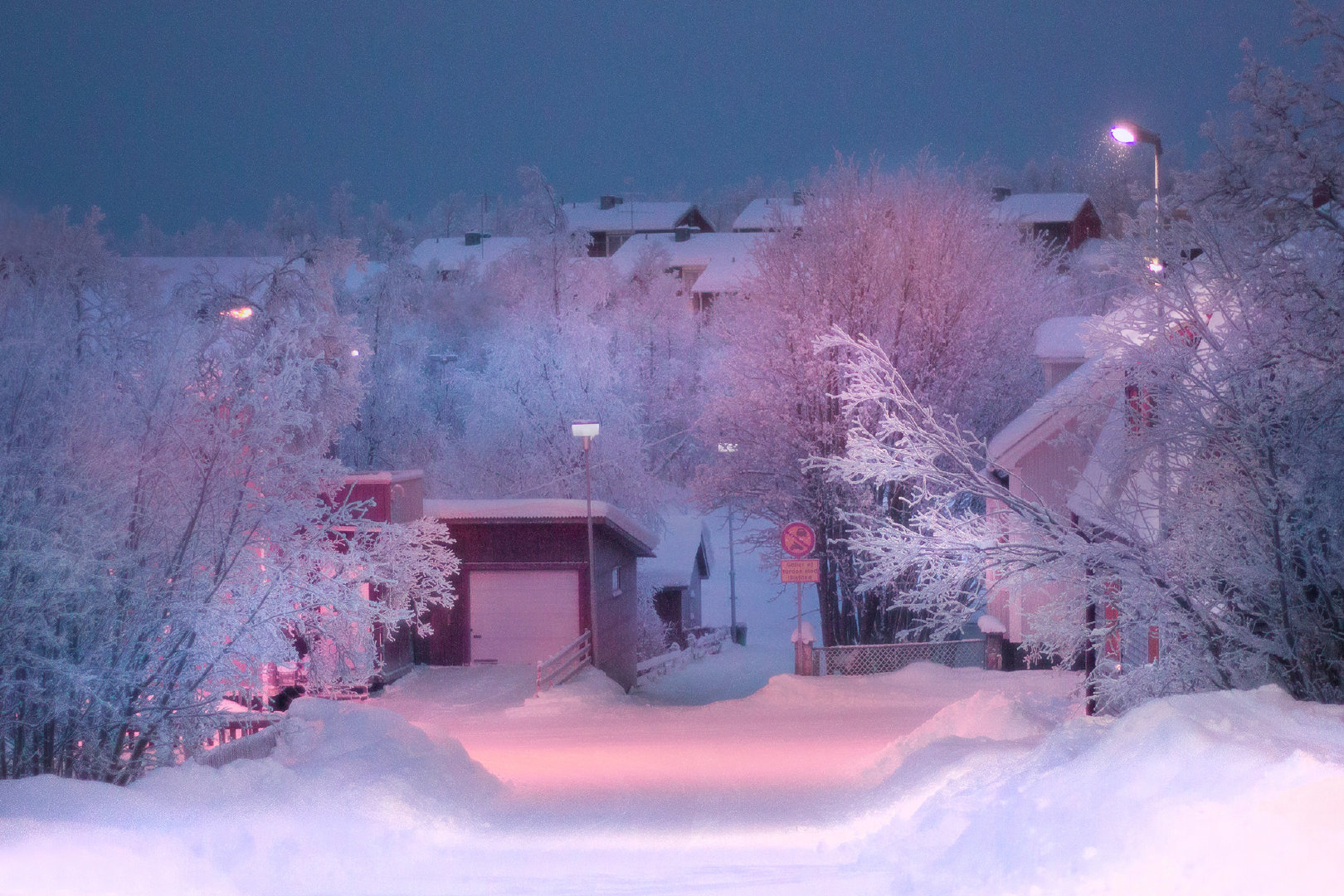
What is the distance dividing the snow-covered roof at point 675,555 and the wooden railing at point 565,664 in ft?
38.3

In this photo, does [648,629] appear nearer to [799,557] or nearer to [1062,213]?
[799,557]

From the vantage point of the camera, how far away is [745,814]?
10.3 m

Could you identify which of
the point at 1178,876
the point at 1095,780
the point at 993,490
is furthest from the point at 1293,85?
the point at 1178,876

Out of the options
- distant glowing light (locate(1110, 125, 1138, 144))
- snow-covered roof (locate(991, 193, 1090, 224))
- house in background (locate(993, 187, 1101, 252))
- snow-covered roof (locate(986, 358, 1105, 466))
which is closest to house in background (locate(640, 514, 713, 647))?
snow-covered roof (locate(986, 358, 1105, 466))

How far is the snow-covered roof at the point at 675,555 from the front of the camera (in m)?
37.9

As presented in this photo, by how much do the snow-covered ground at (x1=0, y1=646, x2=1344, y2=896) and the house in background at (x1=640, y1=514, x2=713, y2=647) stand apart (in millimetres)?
23222

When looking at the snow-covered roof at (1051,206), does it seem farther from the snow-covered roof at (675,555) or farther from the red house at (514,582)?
the red house at (514,582)

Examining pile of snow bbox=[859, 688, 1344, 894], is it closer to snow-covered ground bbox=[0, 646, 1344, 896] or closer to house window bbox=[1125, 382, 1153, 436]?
snow-covered ground bbox=[0, 646, 1344, 896]

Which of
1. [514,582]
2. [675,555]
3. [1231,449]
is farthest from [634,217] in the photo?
[1231,449]

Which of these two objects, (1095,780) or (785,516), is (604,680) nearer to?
(785,516)

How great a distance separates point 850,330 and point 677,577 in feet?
50.8

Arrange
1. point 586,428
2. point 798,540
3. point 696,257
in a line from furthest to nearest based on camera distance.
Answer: point 696,257, point 586,428, point 798,540

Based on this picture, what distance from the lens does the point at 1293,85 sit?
30.7 ft

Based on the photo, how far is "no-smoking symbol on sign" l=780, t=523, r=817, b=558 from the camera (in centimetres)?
2100
